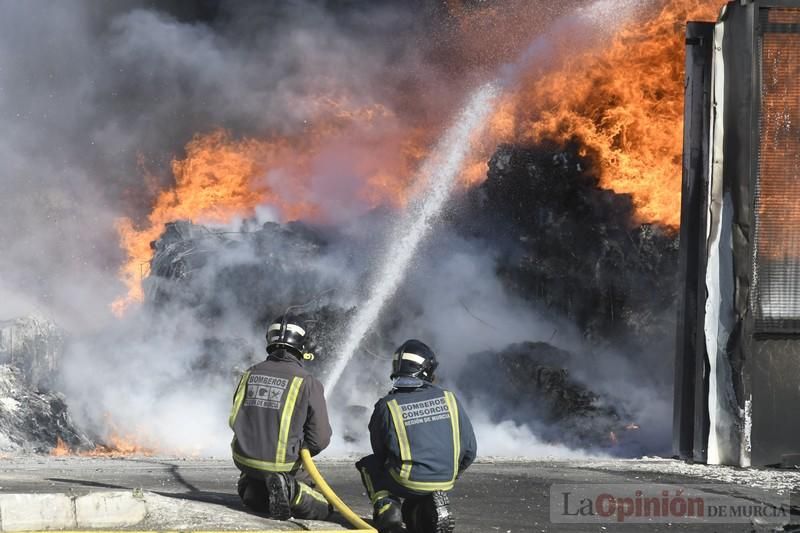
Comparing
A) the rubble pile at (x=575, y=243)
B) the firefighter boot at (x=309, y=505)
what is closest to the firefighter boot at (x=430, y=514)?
the firefighter boot at (x=309, y=505)

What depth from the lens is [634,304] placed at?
15.0 metres

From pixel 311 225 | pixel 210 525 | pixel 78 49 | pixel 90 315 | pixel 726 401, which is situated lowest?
pixel 210 525

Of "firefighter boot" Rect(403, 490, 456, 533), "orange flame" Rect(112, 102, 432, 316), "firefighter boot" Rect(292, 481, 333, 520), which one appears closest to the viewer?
"firefighter boot" Rect(403, 490, 456, 533)

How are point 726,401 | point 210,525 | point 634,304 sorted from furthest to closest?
point 634,304
point 726,401
point 210,525

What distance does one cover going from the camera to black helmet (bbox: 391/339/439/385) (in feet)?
18.1

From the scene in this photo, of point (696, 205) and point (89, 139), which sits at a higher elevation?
point (89, 139)

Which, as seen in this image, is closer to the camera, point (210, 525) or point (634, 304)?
point (210, 525)

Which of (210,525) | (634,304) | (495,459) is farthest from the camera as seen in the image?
(634,304)

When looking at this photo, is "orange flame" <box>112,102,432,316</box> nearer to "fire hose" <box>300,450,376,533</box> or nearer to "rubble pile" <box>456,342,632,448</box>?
"rubble pile" <box>456,342,632,448</box>

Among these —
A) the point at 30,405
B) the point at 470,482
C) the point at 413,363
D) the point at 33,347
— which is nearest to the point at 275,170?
the point at 33,347

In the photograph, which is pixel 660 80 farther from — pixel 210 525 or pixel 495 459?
pixel 210 525

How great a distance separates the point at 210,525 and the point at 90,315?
42.8ft

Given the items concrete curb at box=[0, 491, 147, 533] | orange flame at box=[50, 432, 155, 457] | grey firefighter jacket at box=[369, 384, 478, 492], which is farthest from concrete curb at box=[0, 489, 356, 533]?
orange flame at box=[50, 432, 155, 457]

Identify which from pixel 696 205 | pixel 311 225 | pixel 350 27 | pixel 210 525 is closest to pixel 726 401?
pixel 696 205
